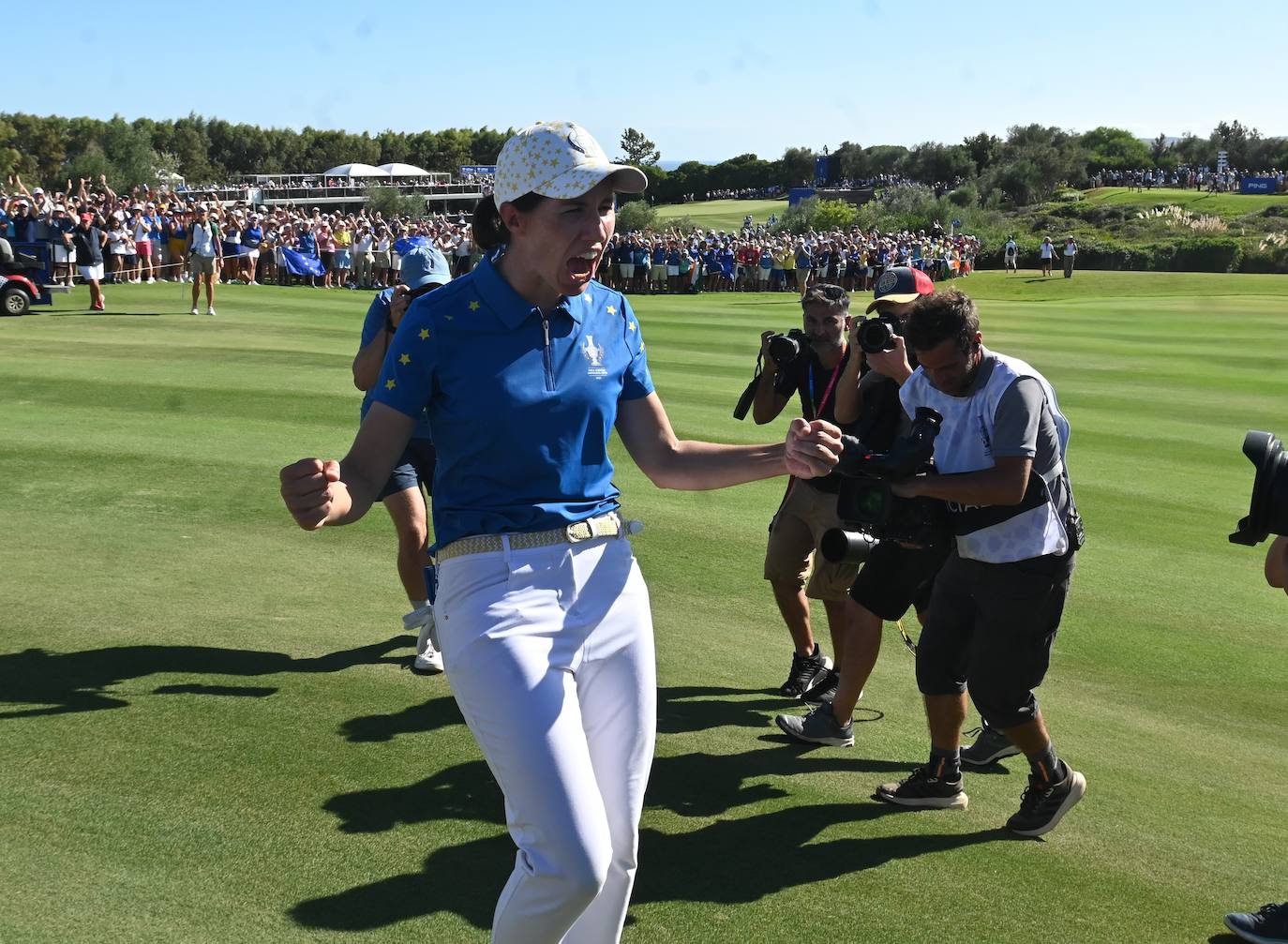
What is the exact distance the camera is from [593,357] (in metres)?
3.50

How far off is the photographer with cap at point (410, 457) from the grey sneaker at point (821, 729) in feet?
6.13

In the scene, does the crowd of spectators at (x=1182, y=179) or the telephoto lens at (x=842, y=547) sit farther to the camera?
the crowd of spectators at (x=1182, y=179)

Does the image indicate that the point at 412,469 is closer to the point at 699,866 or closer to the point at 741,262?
the point at 699,866

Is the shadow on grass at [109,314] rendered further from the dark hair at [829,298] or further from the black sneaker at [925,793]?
the black sneaker at [925,793]

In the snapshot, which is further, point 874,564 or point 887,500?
point 874,564

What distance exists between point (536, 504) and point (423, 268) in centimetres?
385

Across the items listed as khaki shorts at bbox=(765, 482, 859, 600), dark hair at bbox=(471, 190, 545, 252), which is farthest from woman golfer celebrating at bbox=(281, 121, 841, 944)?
khaki shorts at bbox=(765, 482, 859, 600)

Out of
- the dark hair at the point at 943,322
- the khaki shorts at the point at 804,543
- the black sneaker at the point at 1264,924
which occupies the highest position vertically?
the dark hair at the point at 943,322

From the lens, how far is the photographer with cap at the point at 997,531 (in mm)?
4637

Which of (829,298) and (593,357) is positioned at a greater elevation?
(829,298)

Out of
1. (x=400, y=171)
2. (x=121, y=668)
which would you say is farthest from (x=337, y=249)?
(x=400, y=171)

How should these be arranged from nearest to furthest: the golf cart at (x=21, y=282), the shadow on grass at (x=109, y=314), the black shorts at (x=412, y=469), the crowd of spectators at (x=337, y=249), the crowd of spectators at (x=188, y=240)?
the black shorts at (x=412, y=469) < the golf cart at (x=21, y=282) < the shadow on grass at (x=109, y=314) < the crowd of spectators at (x=188, y=240) < the crowd of spectators at (x=337, y=249)

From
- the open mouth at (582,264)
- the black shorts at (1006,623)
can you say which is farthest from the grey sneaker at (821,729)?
the open mouth at (582,264)

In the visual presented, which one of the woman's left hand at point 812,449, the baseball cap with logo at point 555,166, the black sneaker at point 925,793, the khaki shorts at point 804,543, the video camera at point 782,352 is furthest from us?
the khaki shorts at point 804,543
